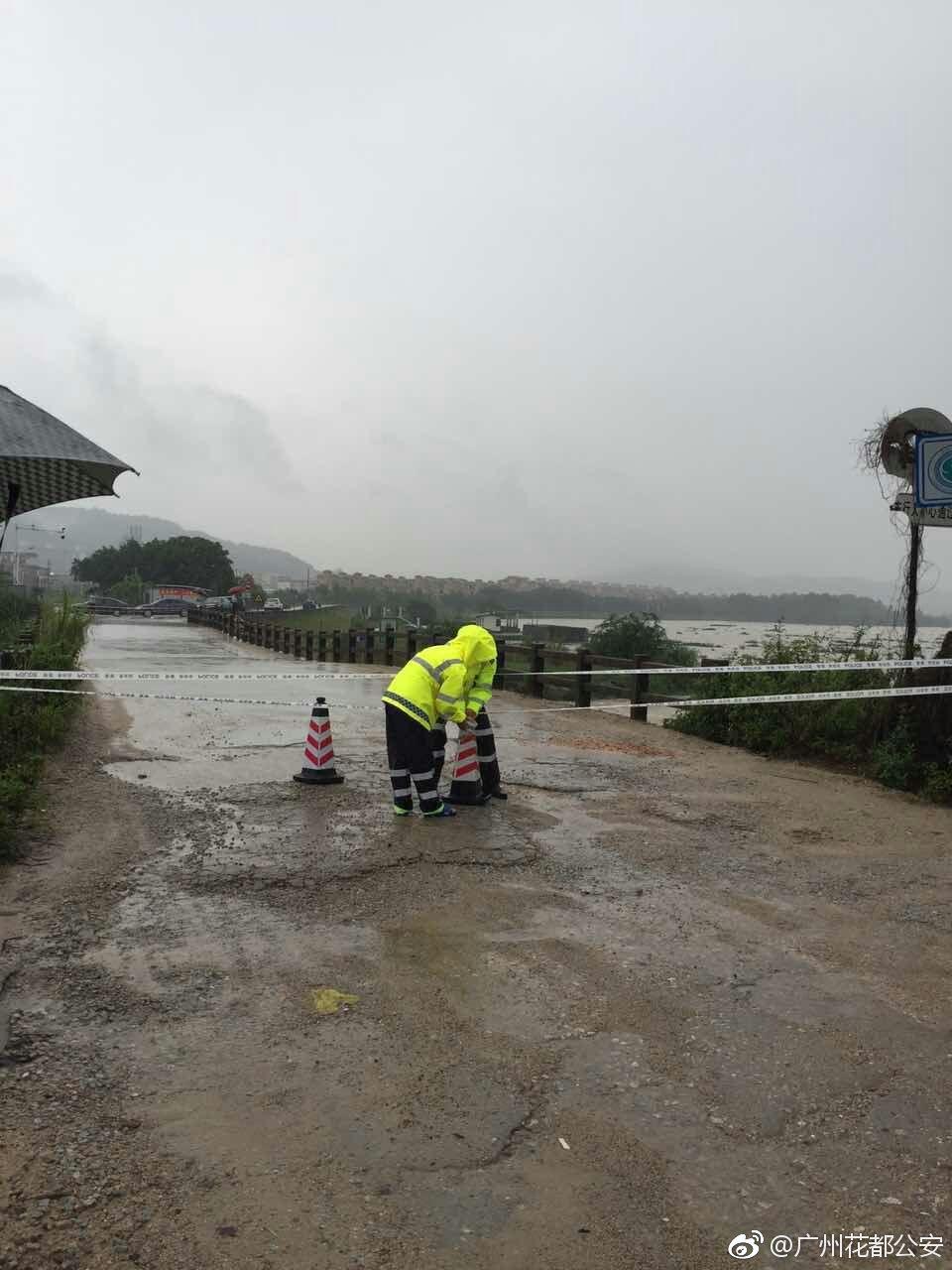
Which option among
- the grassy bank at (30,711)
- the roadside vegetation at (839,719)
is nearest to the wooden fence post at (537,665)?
the roadside vegetation at (839,719)

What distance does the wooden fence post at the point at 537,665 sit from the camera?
57.6ft

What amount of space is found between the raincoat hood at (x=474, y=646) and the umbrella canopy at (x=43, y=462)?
264cm

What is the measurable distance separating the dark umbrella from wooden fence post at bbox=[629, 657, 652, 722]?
898cm

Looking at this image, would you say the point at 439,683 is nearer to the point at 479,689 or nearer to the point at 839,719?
the point at 479,689

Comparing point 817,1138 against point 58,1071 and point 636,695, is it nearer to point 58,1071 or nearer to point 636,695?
point 58,1071

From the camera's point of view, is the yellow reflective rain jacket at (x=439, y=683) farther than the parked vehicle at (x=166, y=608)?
No

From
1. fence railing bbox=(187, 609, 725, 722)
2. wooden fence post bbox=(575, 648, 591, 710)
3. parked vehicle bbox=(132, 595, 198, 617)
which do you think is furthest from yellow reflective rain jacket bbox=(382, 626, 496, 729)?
parked vehicle bbox=(132, 595, 198, 617)

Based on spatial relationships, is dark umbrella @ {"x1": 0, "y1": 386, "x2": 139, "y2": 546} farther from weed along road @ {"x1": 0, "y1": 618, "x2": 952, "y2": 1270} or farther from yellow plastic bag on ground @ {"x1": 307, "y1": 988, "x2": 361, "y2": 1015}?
yellow plastic bag on ground @ {"x1": 307, "y1": 988, "x2": 361, "y2": 1015}

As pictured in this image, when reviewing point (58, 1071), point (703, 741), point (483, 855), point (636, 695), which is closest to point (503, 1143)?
point (58, 1071)

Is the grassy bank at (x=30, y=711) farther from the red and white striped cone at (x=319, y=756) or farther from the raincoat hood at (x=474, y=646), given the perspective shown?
the raincoat hood at (x=474, y=646)

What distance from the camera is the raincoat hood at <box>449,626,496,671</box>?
7566 mm

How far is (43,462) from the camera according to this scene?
20.6ft

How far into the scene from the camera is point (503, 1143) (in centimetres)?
314

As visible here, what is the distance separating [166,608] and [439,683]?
70.3 meters
